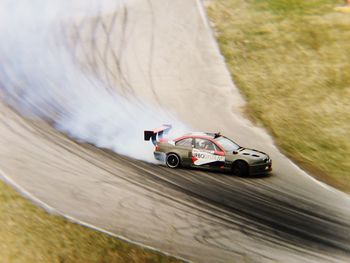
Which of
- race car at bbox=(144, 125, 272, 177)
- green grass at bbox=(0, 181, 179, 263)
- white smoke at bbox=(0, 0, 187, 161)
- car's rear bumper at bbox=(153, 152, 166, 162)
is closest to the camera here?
green grass at bbox=(0, 181, 179, 263)

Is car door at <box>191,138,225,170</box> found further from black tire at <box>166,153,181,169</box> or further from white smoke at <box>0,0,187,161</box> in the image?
white smoke at <box>0,0,187,161</box>

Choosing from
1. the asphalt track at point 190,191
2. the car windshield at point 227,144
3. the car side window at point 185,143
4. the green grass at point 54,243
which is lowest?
the green grass at point 54,243

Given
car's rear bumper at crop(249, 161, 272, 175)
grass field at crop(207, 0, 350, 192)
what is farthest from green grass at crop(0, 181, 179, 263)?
grass field at crop(207, 0, 350, 192)

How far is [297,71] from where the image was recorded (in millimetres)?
15516

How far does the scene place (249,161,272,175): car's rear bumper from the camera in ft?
39.7

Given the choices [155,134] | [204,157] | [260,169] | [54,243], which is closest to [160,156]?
[155,134]

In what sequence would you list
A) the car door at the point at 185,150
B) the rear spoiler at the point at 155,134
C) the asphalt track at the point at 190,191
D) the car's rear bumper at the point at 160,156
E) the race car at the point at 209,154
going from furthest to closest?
the rear spoiler at the point at 155,134 < the car's rear bumper at the point at 160,156 < the car door at the point at 185,150 < the race car at the point at 209,154 < the asphalt track at the point at 190,191

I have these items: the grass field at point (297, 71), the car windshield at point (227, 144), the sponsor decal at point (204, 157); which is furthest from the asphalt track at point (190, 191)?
the car windshield at point (227, 144)

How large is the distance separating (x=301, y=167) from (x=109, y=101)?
606 centimetres

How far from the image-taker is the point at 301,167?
1279 cm

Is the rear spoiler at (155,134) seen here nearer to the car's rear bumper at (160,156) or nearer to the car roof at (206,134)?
the car's rear bumper at (160,156)

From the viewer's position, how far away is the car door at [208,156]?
39.7 ft

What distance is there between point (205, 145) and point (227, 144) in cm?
62

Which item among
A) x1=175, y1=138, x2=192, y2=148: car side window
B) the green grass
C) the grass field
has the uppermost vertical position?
the grass field
